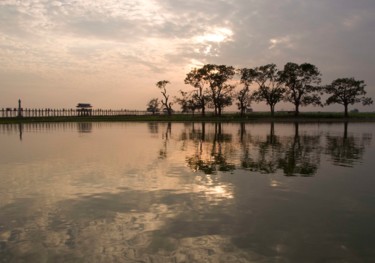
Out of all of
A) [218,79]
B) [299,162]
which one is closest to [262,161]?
[299,162]

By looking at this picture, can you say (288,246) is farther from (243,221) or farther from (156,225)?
(156,225)

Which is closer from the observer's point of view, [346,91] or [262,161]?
[262,161]

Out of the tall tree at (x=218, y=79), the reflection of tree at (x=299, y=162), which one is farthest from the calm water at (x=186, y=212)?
the tall tree at (x=218, y=79)

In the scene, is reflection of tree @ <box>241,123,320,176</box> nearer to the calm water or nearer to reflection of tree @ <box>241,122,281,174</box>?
reflection of tree @ <box>241,122,281,174</box>

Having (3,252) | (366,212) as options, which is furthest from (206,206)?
(3,252)

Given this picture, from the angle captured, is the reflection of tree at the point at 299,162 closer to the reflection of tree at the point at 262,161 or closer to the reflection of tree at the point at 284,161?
the reflection of tree at the point at 284,161

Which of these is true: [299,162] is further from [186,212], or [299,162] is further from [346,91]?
[346,91]

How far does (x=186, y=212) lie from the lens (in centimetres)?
993

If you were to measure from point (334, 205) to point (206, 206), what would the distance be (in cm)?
428

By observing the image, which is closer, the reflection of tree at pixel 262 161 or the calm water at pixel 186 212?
the calm water at pixel 186 212

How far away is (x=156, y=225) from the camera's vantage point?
8.88 metres

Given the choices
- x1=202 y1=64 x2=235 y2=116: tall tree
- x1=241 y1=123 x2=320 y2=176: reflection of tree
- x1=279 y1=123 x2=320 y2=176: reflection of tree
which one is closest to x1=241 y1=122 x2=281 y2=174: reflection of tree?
x1=241 y1=123 x2=320 y2=176: reflection of tree

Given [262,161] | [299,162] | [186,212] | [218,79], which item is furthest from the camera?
[218,79]

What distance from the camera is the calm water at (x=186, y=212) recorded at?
727cm
